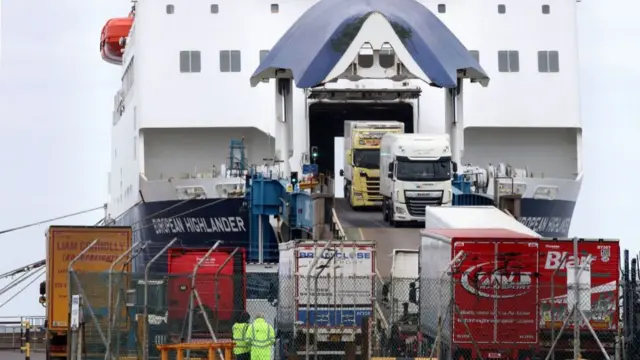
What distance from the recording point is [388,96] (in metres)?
51.2

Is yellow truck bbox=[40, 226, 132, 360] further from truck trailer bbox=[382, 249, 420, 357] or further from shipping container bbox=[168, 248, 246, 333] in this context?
truck trailer bbox=[382, 249, 420, 357]

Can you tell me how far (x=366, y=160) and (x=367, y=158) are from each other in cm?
7

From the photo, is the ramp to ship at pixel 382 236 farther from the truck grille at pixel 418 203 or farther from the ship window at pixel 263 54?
the ship window at pixel 263 54

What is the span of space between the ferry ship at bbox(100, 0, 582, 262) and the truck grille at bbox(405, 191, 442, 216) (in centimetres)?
Result: 644

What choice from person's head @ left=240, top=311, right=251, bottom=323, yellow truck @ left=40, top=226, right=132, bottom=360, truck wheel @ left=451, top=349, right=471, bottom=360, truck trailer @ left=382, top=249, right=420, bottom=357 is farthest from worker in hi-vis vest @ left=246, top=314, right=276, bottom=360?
yellow truck @ left=40, top=226, right=132, bottom=360

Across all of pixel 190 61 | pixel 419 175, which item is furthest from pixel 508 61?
pixel 419 175

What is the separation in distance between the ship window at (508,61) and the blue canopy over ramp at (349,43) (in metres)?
5.44

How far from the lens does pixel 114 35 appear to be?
237 feet

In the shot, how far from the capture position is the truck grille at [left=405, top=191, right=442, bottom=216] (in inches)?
1694

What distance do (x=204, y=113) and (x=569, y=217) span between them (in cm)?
1257

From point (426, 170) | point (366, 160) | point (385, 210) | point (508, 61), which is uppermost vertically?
point (508, 61)

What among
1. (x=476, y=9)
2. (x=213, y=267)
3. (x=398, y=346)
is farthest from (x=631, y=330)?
(x=476, y=9)

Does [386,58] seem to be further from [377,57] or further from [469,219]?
[469,219]

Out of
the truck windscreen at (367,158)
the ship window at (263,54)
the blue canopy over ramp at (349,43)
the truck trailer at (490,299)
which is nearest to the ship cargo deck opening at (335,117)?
the ship window at (263,54)
